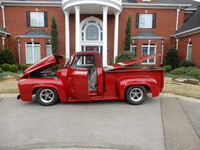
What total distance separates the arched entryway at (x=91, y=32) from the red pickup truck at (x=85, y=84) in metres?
10.8

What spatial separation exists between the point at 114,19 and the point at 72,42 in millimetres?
4950

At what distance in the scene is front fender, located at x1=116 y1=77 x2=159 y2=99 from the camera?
477 cm

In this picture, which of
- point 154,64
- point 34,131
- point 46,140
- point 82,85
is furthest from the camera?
point 154,64

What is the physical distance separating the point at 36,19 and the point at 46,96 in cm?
→ 1332

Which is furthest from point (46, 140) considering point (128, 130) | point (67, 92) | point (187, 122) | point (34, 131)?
point (187, 122)

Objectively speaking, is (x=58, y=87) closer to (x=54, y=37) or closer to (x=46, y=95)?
(x=46, y=95)

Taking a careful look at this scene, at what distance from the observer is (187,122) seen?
3.77 metres

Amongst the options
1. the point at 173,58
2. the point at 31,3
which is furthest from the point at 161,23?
the point at 31,3

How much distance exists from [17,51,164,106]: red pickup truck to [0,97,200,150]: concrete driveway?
0.31 metres

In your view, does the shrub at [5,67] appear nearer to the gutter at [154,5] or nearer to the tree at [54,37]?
the tree at [54,37]

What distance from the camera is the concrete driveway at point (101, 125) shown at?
9.36ft

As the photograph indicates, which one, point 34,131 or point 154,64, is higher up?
point 154,64

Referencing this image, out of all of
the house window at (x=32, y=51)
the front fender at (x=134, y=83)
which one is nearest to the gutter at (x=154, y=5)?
the house window at (x=32, y=51)

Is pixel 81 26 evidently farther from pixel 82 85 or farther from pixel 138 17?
pixel 82 85
